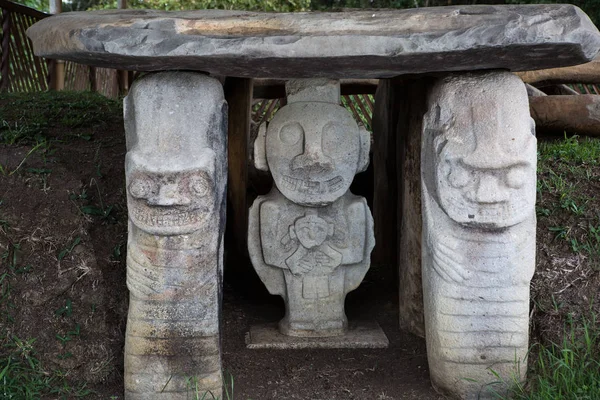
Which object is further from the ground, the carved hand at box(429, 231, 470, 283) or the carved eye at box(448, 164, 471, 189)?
the carved eye at box(448, 164, 471, 189)

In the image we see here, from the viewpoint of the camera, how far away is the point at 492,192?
133 inches

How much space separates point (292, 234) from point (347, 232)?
0.93 feet

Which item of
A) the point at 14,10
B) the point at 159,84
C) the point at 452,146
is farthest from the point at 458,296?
the point at 14,10

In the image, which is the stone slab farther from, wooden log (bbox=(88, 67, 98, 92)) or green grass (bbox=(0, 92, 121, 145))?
wooden log (bbox=(88, 67, 98, 92))

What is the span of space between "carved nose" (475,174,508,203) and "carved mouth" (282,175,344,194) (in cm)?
82

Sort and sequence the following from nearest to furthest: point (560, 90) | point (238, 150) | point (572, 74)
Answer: point (238, 150)
point (572, 74)
point (560, 90)

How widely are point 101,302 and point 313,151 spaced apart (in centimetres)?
125

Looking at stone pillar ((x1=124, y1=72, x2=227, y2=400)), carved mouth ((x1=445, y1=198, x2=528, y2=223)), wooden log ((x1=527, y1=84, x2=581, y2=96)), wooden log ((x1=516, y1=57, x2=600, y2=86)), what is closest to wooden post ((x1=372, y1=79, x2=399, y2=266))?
wooden log ((x1=516, y1=57, x2=600, y2=86))

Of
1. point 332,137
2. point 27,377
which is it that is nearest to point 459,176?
point 332,137

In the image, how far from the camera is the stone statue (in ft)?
13.0

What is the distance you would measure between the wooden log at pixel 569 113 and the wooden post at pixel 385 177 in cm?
115

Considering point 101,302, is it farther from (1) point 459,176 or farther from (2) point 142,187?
(1) point 459,176

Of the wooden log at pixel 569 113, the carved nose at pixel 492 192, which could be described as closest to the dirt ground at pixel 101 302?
the carved nose at pixel 492 192

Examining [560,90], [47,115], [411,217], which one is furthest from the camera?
[560,90]
